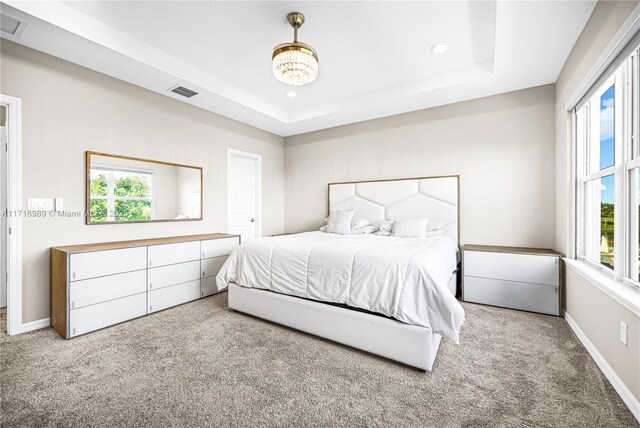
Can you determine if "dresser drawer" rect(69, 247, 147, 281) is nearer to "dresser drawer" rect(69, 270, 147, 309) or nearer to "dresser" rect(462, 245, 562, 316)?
"dresser drawer" rect(69, 270, 147, 309)

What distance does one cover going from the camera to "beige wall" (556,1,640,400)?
5.10 feet

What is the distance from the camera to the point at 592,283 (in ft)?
6.72

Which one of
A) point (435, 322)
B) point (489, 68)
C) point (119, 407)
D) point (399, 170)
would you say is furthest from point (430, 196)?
point (119, 407)

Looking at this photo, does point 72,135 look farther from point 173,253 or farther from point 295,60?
point 295,60

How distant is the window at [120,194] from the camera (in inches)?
115

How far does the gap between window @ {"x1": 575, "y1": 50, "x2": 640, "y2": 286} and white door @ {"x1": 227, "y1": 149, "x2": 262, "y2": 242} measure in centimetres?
400

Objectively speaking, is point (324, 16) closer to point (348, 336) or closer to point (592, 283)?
point (348, 336)

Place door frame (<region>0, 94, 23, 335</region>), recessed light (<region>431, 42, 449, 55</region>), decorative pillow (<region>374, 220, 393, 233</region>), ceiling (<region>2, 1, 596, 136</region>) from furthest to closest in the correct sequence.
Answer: decorative pillow (<region>374, 220, 393, 233</region>), recessed light (<region>431, 42, 449, 55</region>), door frame (<region>0, 94, 23, 335</region>), ceiling (<region>2, 1, 596, 136</region>)

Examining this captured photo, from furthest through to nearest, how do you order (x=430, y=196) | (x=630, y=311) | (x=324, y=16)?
(x=430, y=196) → (x=324, y=16) → (x=630, y=311)

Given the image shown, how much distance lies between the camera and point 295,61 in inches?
85.9

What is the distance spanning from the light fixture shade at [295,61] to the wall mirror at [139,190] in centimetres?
211

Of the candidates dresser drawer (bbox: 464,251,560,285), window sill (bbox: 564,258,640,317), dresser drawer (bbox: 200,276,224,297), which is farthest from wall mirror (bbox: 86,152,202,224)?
window sill (bbox: 564,258,640,317)

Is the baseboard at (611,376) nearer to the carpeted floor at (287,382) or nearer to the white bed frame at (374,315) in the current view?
the carpeted floor at (287,382)

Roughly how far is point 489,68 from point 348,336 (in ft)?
10.2
